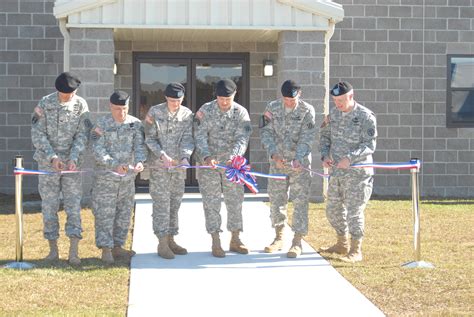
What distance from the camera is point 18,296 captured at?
6887 millimetres

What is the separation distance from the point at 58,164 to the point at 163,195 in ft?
3.82

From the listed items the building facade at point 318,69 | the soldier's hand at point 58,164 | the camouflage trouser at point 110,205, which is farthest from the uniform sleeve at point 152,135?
the building facade at point 318,69

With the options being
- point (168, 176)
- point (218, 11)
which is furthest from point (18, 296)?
point (218, 11)

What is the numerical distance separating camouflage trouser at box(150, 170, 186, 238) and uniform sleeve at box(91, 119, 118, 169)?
55 centimetres

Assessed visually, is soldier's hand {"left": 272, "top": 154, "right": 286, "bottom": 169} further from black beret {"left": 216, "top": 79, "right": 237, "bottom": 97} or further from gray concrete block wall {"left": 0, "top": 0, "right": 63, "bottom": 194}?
gray concrete block wall {"left": 0, "top": 0, "right": 63, "bottom": 194}

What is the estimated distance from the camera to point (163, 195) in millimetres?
8625

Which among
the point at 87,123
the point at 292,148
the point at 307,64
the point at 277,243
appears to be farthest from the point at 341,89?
the point at 307,64

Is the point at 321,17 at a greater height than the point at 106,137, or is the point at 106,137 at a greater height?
the point at 321,17

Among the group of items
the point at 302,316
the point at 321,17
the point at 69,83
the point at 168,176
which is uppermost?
the point at 321,17

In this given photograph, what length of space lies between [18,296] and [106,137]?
211cm

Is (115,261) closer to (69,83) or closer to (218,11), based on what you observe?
(69,83)

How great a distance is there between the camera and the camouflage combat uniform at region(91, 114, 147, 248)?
8.31m

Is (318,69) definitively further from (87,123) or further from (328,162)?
(87,123)

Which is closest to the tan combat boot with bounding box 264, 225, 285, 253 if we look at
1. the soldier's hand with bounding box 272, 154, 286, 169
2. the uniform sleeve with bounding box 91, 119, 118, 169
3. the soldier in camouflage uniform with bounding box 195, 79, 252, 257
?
the soldier in camouflage uniform with bounding box 195, 79, 252, 257
